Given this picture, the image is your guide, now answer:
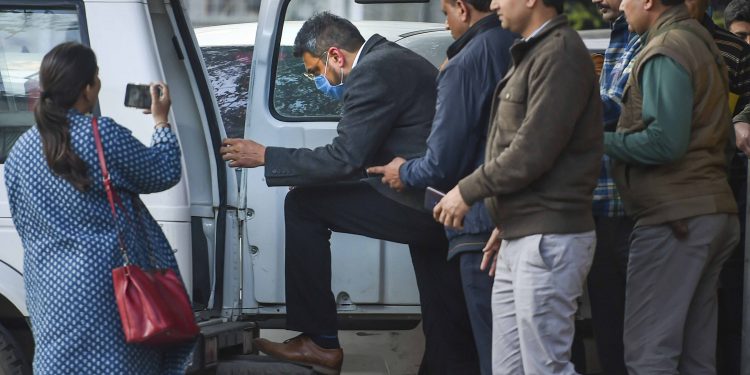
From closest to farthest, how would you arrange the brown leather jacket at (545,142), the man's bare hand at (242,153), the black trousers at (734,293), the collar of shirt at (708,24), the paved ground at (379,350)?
the brown leather jacket at (545,142) → the man's bare hand at (242,153) → the collar of shirt at (708,24) → the black trousers at (734,293) → the paved ground at (379,350)

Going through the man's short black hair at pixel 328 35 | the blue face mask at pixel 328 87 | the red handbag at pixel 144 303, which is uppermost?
the man's short black hair at pixel 328 35

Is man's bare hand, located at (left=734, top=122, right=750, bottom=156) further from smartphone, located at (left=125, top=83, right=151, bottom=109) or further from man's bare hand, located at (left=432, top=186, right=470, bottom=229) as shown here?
smartphone, located at (left=125, top=83, right=151, bottom=109)

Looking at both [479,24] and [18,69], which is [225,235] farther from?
[479,24]

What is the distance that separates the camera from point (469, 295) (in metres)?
4.41

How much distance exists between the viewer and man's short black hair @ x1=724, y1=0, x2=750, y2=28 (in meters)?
6.12

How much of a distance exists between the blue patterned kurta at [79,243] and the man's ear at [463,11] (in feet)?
4.05

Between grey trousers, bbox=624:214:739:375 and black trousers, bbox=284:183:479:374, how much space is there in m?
0.82

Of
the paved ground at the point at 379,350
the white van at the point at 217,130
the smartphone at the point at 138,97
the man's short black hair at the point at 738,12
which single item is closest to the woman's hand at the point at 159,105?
the smartphone at the point at 138,97

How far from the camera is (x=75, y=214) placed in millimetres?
3914

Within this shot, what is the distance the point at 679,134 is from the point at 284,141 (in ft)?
6.46

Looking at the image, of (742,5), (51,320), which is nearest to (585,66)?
(51,320)

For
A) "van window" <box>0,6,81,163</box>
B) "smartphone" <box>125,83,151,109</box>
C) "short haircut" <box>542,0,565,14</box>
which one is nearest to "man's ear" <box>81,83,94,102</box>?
"smartphone" <box>125,83,151,109</box>

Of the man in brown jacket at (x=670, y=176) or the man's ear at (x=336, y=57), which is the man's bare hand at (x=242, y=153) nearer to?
the man's ear at (x=336, y=57)

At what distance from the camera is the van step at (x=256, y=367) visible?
482cm
